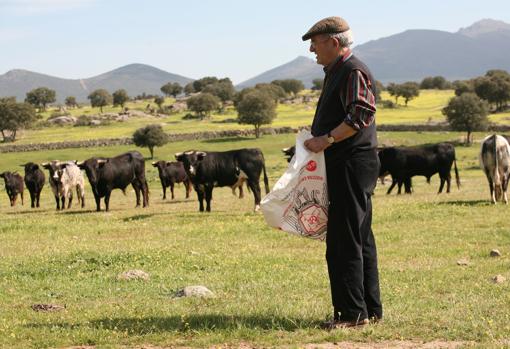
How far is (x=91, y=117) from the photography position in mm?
127938

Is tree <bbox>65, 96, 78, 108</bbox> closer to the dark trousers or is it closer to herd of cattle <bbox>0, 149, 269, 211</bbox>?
herd of cattle <bbox>0, 149, 269, 211</bbox>

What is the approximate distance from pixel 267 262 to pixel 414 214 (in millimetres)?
8507

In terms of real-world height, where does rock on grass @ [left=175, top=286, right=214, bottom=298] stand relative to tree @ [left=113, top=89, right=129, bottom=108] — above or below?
below

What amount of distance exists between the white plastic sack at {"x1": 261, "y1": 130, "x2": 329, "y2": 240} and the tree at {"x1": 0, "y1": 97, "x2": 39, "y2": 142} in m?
96.6

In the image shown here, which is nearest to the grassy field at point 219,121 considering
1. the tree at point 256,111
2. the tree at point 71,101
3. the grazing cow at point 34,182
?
the tree at point 256,111

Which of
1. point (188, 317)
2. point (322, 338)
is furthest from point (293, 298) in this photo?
point (322, 338)

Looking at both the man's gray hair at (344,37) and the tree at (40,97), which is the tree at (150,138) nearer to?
the man's gray hair at (344,37)

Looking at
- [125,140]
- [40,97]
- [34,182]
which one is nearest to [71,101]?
[40,97]

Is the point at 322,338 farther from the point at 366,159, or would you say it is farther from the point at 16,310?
the point at 16,310

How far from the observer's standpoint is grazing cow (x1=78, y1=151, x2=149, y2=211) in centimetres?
2961

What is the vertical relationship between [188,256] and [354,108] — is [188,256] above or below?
below

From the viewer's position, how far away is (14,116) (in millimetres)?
98188

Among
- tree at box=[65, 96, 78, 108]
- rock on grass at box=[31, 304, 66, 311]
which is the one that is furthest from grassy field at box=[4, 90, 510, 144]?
rock on grass at box=[31, 304, 66, 311]

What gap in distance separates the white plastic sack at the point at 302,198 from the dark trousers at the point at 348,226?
132 mm
